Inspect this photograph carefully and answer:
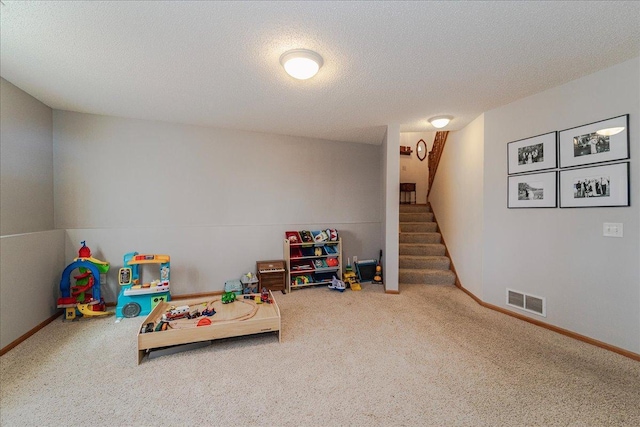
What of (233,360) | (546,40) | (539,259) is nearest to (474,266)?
(539,259)

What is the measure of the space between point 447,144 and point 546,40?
108 inches

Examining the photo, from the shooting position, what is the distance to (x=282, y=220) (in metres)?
4.30

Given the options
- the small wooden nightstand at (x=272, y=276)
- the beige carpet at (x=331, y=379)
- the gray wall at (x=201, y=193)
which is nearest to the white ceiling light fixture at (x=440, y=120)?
the gray wall at (x=201, y=193)

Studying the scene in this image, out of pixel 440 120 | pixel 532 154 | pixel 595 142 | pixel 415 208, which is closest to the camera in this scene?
pixel 595 142

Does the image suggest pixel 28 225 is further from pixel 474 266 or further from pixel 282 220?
pixel 474 266

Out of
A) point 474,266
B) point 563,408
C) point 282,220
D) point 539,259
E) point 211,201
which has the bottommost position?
point 563,408

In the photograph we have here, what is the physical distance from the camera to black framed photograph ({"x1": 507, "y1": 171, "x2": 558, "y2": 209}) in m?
2.70

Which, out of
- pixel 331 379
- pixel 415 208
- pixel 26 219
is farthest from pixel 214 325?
pixel 415 208

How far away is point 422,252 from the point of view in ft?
15.3

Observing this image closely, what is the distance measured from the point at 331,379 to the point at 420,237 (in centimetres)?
356

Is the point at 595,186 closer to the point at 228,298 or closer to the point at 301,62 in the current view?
the point at 301,62

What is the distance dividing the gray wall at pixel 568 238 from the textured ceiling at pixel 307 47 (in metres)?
0.22

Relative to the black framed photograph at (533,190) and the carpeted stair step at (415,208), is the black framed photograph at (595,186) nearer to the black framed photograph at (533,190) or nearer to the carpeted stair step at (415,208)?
the black framed photograph at (533,190)

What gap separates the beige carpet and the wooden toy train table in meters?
0.15
